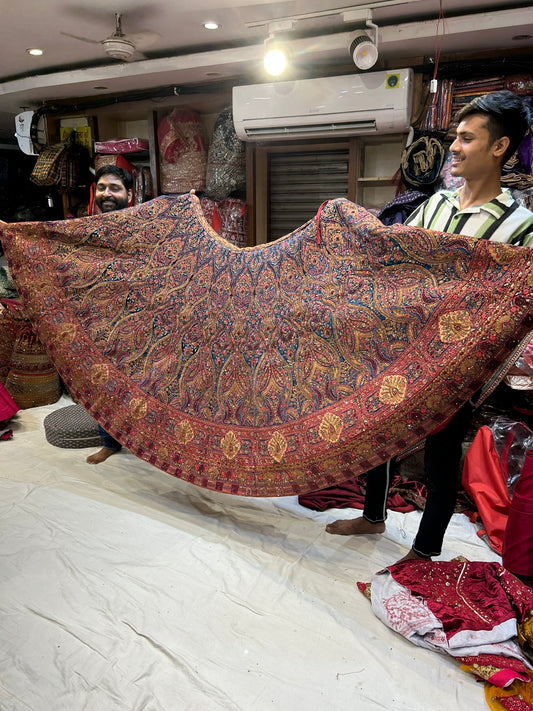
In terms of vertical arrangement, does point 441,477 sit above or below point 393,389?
below

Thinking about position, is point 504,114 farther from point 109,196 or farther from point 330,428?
point 109,196

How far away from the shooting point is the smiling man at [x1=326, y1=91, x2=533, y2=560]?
147 centimetres

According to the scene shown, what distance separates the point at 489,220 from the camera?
1479 millimetres

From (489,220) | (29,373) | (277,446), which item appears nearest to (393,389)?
(277,446)

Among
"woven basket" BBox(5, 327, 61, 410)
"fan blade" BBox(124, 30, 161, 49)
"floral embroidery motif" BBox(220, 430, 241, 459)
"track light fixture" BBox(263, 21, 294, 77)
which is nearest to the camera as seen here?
"floral embroidery motif" BBox(220, 430, 241, 459)

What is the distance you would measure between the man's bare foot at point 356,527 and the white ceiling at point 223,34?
262 cm

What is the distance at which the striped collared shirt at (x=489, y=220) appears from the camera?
1.44m

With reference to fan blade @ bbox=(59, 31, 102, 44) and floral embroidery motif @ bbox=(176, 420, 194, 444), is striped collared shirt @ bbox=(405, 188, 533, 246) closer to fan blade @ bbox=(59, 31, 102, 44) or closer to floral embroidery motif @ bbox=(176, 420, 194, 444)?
floral embroidery motif @ bbox=(176, 420, 194, 444)

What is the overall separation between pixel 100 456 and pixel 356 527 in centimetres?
139

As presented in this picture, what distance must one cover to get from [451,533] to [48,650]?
1534 millimetres

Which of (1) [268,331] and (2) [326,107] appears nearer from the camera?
(1) [268,331]

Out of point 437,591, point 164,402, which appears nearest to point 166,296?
point 164,402

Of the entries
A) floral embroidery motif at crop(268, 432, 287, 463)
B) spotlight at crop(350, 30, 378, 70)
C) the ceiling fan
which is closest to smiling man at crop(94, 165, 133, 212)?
A: the ceiling fan

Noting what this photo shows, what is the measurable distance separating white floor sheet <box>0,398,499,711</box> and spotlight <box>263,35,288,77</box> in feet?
8.36
